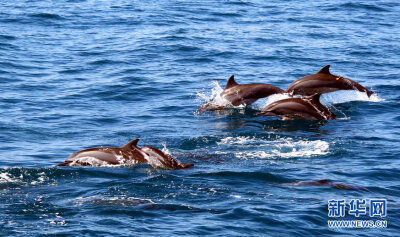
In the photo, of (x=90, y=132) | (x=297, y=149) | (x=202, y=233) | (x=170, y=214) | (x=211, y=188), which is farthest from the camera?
(x=90, y=132)

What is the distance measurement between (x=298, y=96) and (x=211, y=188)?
901cm

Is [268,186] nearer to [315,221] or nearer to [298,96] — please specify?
[315,221]

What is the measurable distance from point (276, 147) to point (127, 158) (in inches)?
158

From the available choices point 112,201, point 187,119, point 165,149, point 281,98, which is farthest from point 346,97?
point 112,201

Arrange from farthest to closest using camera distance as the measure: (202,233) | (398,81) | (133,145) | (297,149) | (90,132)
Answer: (398,81) → (90,132) → (297,149) → (133,145) → (202,233)

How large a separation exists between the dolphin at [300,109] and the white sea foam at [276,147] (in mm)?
2442

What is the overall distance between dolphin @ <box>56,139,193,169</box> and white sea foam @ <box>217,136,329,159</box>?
2.12 meters

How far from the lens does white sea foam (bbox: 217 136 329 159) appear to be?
15398 millimetres

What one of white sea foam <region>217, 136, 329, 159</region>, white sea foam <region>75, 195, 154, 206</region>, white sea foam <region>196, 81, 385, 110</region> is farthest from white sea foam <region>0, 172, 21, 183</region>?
white sea foam <region>196, 81, 385, 110</region>

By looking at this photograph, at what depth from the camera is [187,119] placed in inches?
769

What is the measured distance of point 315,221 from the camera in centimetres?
1134

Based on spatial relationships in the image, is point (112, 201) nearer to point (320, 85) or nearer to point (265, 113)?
point (265, 113)

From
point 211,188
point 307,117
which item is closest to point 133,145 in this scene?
point 211,188

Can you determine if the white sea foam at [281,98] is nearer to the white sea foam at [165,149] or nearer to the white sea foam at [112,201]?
the white sea foam at [165,149]
